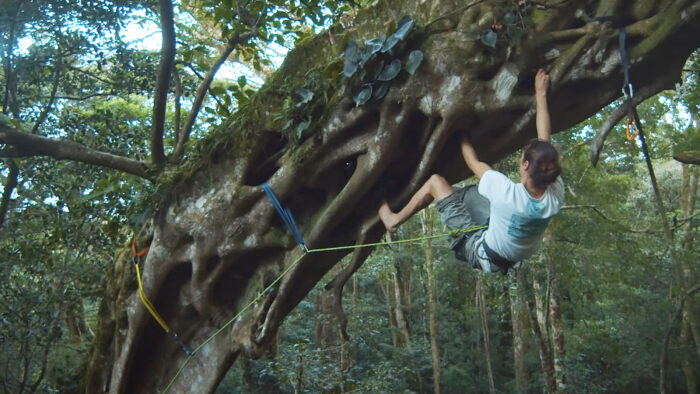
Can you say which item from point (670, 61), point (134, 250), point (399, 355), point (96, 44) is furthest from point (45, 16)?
point (399, 355)

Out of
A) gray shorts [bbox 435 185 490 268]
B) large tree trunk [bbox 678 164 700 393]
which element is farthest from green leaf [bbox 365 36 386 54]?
large tree trunk [bbox 678 164 700 393]

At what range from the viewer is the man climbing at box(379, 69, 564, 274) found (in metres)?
2.48

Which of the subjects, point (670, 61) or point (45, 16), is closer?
point (670, 61)

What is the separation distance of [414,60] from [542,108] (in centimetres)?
71

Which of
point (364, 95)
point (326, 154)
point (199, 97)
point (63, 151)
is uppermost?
point (199, 97)

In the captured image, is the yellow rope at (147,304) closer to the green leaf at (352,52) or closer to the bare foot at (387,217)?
the bare foot at (387,217)

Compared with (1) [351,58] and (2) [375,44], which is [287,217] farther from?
(2) [375,44]

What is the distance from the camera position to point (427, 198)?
10.3 ft

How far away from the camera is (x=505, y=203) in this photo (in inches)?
101

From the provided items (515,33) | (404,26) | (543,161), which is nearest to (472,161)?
(543,161)

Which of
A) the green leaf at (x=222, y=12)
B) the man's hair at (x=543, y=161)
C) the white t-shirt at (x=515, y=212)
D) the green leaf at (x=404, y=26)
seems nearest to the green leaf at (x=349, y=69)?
the green leaf at (x=404, y=26)

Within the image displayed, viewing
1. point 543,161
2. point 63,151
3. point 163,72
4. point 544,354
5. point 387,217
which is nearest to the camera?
point 543,161

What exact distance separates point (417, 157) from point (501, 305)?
10548mm

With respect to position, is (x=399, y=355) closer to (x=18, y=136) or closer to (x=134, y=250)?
(x=134, y=250)
